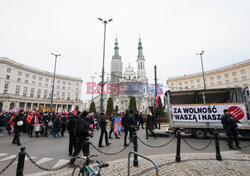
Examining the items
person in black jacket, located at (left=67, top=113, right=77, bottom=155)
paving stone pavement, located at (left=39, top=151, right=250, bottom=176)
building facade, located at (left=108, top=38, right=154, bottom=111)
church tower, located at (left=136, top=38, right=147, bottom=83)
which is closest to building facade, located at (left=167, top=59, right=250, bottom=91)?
building facade, located at (left=108, top=38, right=154, bottom=111)

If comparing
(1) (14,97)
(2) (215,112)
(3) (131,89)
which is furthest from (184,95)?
(3) (131,89)

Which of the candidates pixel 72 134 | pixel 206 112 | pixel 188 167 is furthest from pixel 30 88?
pixel 188 167

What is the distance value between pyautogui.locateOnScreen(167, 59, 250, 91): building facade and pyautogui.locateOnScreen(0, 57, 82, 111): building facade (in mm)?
55228

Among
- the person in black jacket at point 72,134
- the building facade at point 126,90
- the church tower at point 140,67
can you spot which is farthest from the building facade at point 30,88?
the person in black jacket at point 72,134

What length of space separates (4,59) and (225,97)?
67.6m

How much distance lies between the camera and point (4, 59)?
49031 mm

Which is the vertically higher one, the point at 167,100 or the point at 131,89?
the point at 131,89

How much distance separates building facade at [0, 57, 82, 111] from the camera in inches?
1933

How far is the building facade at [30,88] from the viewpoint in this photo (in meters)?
49.1

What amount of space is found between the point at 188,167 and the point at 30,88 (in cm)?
7210

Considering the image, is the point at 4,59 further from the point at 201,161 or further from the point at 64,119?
the point at 201,161

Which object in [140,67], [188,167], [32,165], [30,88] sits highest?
[140,67]

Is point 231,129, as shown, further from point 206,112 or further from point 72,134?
point 72,134

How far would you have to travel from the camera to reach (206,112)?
33.1 feet
